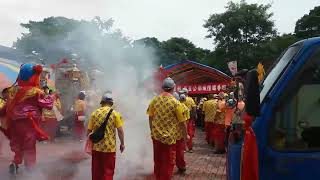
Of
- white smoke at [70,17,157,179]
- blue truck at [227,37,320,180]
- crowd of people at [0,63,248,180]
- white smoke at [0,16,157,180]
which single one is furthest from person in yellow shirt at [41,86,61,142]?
blue truck at [227,37,320,180]

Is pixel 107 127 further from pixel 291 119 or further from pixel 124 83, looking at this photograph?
pixel 124 83

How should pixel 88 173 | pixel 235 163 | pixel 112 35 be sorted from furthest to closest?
pixel 112 35, pixel 88 173, pixel 235 163

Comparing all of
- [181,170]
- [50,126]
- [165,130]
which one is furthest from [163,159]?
[50,126]

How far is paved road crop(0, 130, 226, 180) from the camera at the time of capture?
9.05m

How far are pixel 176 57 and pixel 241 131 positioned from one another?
2093 inches

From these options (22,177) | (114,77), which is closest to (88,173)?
(22,177)

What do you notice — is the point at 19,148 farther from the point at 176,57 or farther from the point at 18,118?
the point at 176,57

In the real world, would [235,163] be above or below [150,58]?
below

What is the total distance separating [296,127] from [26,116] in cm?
640

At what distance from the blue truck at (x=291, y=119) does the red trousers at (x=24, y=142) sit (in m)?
6.21

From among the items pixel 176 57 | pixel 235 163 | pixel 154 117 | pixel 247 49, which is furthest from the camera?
pixel 176 57

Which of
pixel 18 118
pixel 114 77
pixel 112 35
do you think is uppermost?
pixel 112 35

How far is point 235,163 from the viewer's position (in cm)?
363

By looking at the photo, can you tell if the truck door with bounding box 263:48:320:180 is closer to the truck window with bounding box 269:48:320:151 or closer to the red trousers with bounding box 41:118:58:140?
the truck window with bounding box 269:48:320:151
